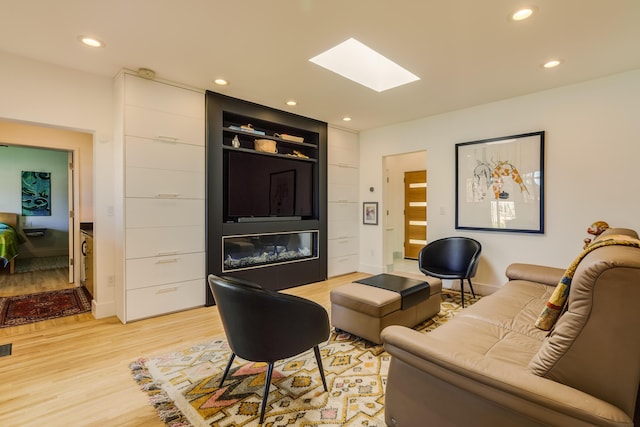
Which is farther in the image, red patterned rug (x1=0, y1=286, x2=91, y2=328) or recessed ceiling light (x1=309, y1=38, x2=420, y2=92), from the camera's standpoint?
red patterned rug (x1=0, y1=286, x2=91, y2=328)

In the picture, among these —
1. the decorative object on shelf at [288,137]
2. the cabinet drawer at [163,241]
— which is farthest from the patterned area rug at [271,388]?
the decorative object on shelf at [288,137]

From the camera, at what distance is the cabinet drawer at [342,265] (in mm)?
5035

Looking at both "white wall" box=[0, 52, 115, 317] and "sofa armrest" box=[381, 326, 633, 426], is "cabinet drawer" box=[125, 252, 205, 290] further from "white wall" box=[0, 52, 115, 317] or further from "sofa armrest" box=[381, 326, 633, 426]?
"sofa armrest" box=[381, 326, 633, 426]

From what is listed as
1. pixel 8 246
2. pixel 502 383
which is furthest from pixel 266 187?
pixel 8 246

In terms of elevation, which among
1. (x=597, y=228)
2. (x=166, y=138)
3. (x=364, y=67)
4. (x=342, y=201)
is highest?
(x=364, y=67)

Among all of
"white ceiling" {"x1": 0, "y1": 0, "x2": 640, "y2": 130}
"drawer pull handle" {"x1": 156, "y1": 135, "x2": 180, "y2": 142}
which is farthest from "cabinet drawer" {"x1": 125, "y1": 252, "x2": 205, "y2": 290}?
"white ceiling" {"x1": 0, "y1": 0, "x2": 640, "y2": 130}

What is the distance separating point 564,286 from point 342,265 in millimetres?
3889

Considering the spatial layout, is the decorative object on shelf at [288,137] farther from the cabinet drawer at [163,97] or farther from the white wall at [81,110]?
the white wall at [81,110]

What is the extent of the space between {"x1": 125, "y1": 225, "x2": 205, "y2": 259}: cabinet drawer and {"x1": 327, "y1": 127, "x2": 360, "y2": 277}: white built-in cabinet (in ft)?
7.14

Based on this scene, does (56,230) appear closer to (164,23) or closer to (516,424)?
(164,23)

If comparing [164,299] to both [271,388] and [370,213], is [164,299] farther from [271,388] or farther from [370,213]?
[370,213]

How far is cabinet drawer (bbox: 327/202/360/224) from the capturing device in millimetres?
5031

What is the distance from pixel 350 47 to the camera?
3125 mm

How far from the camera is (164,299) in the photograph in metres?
3.28
